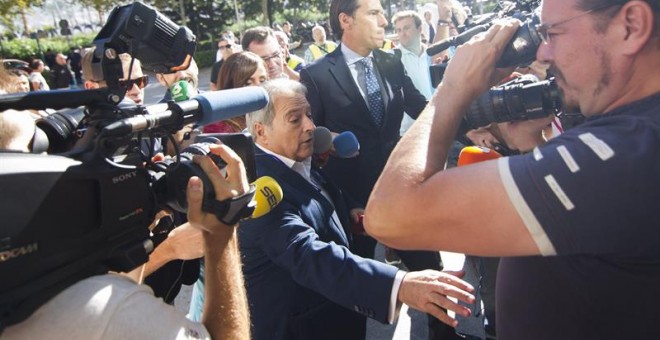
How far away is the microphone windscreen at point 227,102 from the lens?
3.79ft

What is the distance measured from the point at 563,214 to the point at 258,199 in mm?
934

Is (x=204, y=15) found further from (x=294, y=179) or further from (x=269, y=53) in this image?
(x=294, y=179)

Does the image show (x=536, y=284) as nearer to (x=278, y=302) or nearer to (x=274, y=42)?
(x=278, y=302)

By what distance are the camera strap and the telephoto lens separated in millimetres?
812

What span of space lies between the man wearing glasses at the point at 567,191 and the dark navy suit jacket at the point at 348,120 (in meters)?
1.85

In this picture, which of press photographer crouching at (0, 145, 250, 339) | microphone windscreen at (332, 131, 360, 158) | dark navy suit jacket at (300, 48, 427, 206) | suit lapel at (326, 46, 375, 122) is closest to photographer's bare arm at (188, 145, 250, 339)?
press photographer crouching at (0, 145, 250, 339)

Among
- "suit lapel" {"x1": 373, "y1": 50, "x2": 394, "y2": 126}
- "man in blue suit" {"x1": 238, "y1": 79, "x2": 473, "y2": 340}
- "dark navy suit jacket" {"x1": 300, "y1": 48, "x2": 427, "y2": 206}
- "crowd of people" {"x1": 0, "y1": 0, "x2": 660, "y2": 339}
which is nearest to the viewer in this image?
"crowd of people" {"x1": 0, "y1": 0, "x2": 660, "y2": 339}

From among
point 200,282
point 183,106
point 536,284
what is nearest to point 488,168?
point 536,284

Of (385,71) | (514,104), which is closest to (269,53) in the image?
(385,71)

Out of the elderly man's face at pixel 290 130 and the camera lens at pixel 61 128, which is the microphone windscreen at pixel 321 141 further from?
the camera lens at pixel 61 128

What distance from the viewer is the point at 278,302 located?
188 cm

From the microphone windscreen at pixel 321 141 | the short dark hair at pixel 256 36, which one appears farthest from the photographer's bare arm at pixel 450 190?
the short dark hair at pixel 256 36

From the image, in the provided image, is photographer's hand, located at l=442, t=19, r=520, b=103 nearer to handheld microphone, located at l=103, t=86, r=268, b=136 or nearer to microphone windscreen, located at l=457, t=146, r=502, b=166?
handheld microphone, located at l=103, t=86, r=268, b=136

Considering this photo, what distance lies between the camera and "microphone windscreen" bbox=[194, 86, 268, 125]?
45.5 inches
